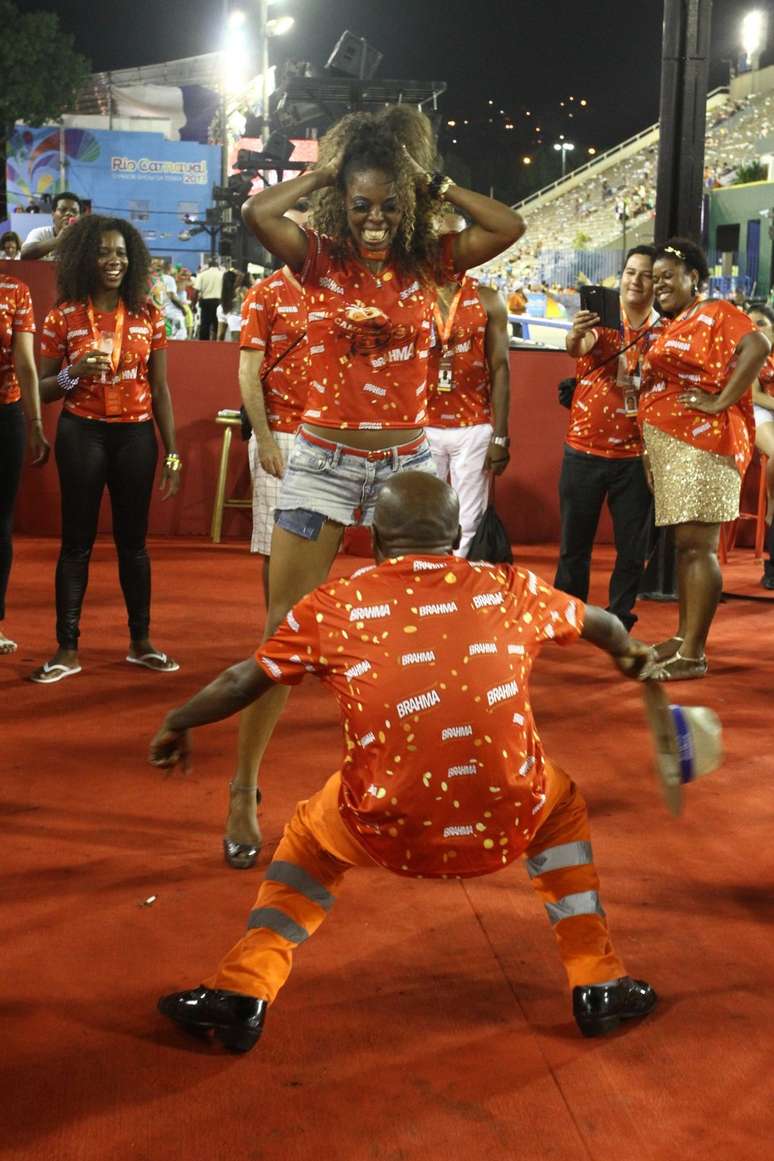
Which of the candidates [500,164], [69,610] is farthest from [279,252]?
[500,164]

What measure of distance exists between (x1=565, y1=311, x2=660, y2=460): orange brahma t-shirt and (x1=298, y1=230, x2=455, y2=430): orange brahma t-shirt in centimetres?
328

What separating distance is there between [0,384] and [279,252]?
9.54 ft

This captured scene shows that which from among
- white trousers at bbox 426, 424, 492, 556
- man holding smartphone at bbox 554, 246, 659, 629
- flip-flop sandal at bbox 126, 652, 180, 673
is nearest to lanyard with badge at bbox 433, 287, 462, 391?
white trousers at bbox 426, 424, 492, 556

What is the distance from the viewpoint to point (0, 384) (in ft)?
20.1

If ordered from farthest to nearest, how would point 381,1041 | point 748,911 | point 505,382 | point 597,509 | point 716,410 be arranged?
1. point 597,509
2. point 505,382
3. point 716,410
4. point 748,911
5. point 381,1041

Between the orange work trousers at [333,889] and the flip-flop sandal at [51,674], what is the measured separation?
3325mm

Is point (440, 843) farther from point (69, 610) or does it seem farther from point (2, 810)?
point (69, 610)

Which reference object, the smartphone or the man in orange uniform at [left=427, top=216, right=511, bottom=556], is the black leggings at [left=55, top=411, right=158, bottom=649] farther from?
the smartphone

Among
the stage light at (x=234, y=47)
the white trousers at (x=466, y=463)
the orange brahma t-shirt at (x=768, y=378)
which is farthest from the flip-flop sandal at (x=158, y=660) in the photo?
the stage light at (x=234, y=47)

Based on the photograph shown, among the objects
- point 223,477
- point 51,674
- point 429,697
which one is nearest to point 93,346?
point 51,674

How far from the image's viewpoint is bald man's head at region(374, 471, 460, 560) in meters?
2.58

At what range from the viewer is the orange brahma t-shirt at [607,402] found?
6.82 m

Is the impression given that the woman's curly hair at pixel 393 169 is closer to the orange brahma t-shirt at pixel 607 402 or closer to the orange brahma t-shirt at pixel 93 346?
the orange brahma t-shirt at pixel 93 346

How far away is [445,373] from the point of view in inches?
264
